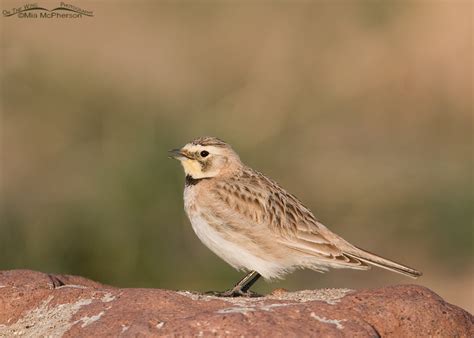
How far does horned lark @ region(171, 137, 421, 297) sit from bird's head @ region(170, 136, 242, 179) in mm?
96

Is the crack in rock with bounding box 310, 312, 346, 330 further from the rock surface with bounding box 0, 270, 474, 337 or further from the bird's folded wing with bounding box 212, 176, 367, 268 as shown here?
the bird's folded wing with bounding box 212, 176, 367, 268

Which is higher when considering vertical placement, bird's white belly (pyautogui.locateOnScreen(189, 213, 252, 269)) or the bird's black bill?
the bird's black bill

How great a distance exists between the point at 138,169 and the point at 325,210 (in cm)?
325

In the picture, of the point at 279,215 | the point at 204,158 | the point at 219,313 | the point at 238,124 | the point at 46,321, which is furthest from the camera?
the point at 238,124

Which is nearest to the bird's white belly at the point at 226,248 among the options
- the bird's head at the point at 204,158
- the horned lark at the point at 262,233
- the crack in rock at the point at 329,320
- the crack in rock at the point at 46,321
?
the horned lark at the point at 262,233

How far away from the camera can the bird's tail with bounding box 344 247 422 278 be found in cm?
837

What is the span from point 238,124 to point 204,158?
6123mm

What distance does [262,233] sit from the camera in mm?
8867

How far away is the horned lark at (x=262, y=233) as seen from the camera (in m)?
8.69

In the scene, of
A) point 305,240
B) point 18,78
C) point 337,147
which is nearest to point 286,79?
point 337,147
